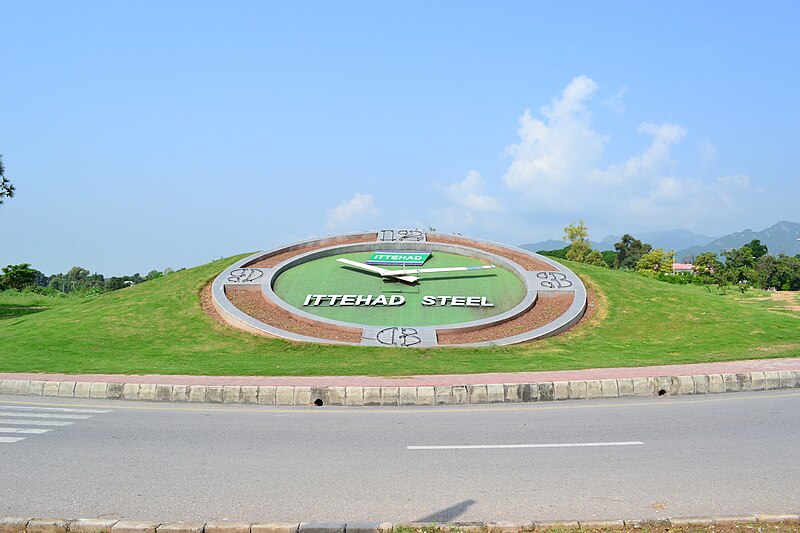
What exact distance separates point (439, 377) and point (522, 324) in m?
9.58

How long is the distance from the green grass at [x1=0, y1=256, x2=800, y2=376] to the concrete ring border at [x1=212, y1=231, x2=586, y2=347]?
1.70 feet

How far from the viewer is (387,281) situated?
26.8 metres

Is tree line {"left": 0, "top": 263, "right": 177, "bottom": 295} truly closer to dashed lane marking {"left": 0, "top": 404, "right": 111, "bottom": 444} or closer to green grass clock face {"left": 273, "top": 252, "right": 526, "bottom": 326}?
green grass clock face {"left": 273, "top": 252, "right": 526, "bottom": 326}

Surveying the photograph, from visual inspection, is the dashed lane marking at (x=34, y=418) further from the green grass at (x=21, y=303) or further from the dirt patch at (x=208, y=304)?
the green grass at (x=21, y=303)

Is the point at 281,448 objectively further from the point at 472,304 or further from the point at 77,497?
the point at 472,304

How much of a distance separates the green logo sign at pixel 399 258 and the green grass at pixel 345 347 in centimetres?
745

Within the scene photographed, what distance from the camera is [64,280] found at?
9306cm

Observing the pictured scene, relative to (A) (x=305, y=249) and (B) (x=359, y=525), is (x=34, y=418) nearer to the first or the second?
(B) (x=359, y=525)

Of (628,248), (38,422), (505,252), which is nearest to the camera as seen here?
(38,422)

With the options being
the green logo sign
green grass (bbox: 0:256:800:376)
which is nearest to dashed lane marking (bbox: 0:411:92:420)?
green grass (bbox: 0:256:800:376)

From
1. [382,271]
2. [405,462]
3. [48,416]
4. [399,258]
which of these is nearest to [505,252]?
[399,258]

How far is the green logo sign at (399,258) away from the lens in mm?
28797

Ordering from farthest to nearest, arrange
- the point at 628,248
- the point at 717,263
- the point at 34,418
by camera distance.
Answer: the point at 628,248 < the point at 717,263 < the point at 34,418

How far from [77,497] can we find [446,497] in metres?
4.08
